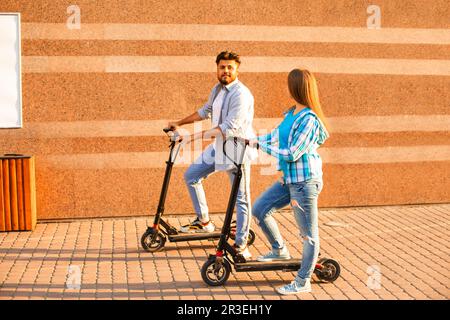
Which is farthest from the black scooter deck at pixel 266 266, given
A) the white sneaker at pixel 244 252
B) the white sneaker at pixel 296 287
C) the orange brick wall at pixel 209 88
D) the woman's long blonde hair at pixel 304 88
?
the orange brick wall at pixel 209 88

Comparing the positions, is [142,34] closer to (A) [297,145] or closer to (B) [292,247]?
(B) [292,247]

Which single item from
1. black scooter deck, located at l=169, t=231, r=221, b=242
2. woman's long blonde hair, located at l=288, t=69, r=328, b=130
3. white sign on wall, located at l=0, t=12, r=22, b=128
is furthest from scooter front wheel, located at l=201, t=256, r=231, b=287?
white sign on wall, located at l=0, t=12, r=22, b=128

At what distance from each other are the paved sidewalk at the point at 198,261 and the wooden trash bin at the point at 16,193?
0.57 ft

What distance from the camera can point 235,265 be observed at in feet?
22.6

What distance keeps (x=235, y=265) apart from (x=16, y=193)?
11.8ft

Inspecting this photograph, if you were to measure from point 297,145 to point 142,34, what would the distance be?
171 inches

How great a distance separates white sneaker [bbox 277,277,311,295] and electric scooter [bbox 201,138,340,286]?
1.03ft

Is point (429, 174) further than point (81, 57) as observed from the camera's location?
Yes

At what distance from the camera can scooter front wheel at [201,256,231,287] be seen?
6801mm

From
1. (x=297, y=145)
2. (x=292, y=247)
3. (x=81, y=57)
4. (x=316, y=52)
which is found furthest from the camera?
(x=316, y=52)

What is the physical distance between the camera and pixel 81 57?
9844mm

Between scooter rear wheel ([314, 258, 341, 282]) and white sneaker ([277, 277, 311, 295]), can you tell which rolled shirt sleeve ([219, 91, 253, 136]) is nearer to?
scooter rear wheel ([314, 258, 341, 282])

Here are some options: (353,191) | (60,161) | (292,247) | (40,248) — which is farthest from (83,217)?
(353,191)

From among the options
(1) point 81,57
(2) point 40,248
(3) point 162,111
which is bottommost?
(2) point 40,248
